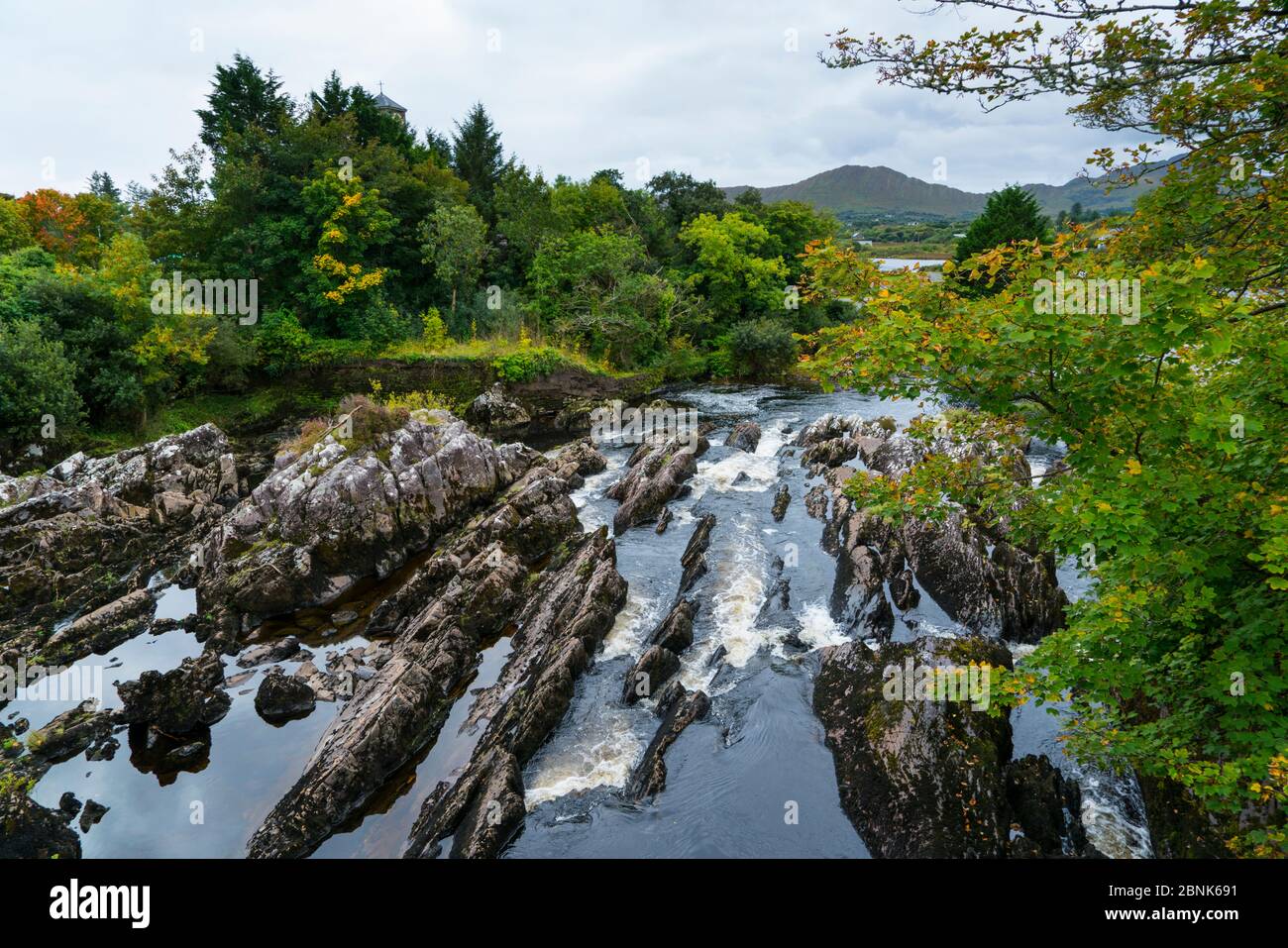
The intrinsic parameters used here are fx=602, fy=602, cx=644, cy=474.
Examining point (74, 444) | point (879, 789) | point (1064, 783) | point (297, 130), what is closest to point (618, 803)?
point (879, 789)

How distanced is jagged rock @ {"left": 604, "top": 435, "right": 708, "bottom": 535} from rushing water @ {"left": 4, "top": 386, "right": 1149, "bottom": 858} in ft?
16.8

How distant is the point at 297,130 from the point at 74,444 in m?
23.2

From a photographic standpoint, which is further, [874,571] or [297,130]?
[297,130]

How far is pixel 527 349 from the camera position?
3866cm

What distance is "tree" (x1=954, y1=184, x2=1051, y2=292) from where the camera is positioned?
44.3 metres

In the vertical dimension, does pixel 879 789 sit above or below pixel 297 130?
below

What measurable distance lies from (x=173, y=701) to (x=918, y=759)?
14671 mm

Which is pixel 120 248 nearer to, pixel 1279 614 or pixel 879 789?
pixel 879 789

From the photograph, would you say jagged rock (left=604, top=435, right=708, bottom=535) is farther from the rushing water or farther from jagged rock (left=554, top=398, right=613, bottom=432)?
jagged rock (left=554, top=398, right=613, bottom=432)

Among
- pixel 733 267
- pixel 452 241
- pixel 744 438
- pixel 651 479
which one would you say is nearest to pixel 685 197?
pixel 733 267

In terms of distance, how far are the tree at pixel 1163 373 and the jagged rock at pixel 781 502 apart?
1417 centimetres

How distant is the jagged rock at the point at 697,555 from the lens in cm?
1794

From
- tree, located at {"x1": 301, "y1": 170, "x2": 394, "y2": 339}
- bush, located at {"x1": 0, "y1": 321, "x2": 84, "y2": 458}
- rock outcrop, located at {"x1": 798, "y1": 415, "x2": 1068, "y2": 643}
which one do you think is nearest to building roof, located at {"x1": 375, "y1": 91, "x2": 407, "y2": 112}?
tree, located at {"x1": 301, "y1": 170, "x2": 394, "y2": 339}

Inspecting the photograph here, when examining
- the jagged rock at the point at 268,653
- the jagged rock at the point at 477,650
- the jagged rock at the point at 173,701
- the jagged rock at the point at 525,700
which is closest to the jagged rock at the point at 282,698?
the jagged rock at the point at 173,701
